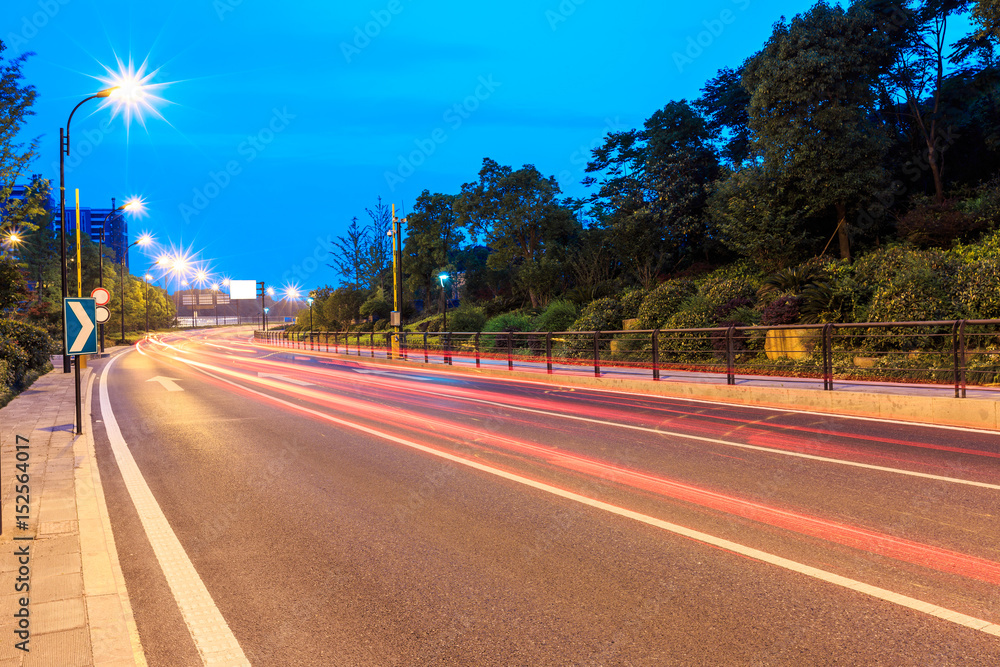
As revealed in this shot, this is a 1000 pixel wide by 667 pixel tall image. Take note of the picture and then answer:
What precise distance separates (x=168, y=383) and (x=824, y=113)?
963 inches

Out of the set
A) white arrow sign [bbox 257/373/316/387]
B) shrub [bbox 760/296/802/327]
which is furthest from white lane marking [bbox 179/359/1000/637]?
shrub [bbox 760/296/802/327]

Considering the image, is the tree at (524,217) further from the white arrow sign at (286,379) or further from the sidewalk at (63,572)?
the sidewalk at (63,572)

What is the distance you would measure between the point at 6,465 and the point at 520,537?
21.6ft

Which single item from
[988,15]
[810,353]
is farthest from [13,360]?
[988,15]

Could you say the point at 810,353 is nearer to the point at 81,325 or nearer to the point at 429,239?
the point at 81,325

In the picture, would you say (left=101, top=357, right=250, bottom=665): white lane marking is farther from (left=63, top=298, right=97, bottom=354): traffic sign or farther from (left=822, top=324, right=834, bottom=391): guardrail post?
(left=822, top=324, right=834, bottom=391): guardrail post

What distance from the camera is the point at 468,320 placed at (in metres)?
39.1

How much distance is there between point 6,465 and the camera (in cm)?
766

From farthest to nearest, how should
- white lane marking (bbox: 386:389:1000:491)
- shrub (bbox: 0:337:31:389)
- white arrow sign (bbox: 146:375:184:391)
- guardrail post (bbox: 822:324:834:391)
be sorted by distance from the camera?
white arrow sign (bbox: 146:375:184:391), shrub (bbox: 0:337:31:389), guardrail post (bbox: 822:324:834:391), white lane marking (bbox: 386:389:1000:491)

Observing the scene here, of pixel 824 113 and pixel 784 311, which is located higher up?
pixel 824 113

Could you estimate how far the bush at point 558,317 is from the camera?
1174 inches

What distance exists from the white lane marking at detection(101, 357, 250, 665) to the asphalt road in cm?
6

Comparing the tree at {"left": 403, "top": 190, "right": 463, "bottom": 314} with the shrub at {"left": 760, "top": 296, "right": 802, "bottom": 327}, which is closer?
the shrub at {"left": 760, "top": 296, "right": 802, "bottom": 327}

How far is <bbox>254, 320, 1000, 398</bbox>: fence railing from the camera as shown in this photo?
39.8 ft
